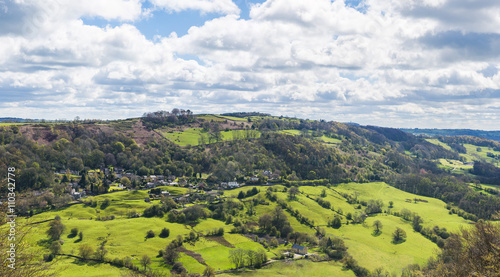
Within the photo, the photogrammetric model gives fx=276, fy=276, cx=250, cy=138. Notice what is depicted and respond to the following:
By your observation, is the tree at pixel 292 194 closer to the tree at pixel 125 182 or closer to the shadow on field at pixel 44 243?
the tree at pixel 125 182

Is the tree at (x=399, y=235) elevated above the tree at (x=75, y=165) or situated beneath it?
situated beneath

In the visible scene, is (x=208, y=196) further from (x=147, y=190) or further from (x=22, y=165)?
(x=22, y=165)

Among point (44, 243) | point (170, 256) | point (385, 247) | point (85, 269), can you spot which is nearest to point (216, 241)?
point (170, 256)

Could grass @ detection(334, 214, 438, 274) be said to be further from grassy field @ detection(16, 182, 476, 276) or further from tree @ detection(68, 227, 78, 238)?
tree @ detection(68, 227, 78, 238)

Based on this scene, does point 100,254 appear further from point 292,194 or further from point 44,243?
point 292,194

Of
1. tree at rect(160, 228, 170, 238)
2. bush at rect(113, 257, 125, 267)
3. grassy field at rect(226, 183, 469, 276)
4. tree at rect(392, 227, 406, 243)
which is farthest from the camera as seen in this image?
tree at rect(392, 227, 406, 243)

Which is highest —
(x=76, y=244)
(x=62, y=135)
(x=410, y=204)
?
(x=62, y=135)

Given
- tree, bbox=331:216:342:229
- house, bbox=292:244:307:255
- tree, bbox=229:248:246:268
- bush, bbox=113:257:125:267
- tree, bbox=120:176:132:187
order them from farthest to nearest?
1. tree, bbox=120:176:132:187
2. tree, bbox=331:216:342:229
3. house, bbox=292:244:307:255
4. tree, bbox=229:248:246:268
5. bush, bbox=113:257:125:267

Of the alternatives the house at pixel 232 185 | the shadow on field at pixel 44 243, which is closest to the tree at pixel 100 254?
the shadow on field at pixel 44 243

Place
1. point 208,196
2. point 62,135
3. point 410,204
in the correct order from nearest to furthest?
point 208,196
point 410,204
point 62,135

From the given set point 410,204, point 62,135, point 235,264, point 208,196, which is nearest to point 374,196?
point 410,204

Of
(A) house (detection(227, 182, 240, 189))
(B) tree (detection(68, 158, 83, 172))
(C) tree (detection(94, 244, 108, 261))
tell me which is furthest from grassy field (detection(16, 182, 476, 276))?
(B) tree (detection(68, 158, 83, 172))
